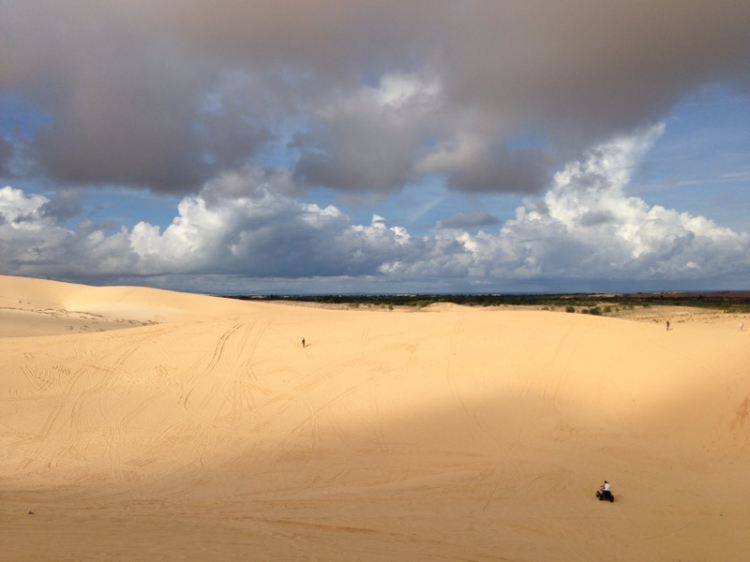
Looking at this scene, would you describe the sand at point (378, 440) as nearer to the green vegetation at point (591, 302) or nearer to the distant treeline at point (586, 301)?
the green vegetation at point (591, 302)

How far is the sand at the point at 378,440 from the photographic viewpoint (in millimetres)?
8938

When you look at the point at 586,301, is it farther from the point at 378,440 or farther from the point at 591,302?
the point at 378,440

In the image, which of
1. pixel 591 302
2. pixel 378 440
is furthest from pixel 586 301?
pixel 378 440

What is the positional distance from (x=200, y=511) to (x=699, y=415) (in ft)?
42.6

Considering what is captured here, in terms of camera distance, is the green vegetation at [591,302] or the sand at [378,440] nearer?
the sand at [378,440]

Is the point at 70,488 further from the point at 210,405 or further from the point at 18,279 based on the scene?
the point at 18,279

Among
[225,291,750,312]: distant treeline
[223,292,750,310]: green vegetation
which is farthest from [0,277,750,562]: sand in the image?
[225,291,750,312]: distant treeline

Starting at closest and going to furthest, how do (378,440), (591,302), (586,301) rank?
(378,440) < (591,302) < (586,301)

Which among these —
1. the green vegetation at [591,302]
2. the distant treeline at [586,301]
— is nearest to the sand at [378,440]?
the green vegetation at [591,302]

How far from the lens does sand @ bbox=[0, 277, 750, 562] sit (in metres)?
Answer: 8.94

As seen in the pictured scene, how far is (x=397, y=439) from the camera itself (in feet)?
48.9

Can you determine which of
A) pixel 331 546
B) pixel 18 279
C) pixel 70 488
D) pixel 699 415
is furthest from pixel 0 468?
pixel 18 279

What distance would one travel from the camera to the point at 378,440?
48.6 ft

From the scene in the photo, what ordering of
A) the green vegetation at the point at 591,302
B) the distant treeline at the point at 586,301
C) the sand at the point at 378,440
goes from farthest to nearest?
the distant treeline at the point at 586,301 → the green vegetation at the point at 591,302 → the sand at the point at 378,440
